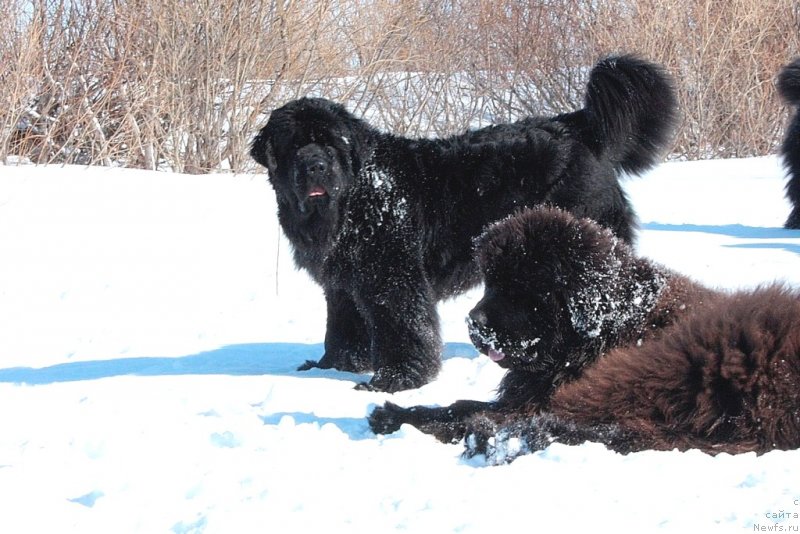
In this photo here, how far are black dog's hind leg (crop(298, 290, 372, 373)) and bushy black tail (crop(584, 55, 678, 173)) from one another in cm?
172

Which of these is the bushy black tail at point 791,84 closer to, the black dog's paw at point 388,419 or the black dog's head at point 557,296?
the black dog's head at point 557,296

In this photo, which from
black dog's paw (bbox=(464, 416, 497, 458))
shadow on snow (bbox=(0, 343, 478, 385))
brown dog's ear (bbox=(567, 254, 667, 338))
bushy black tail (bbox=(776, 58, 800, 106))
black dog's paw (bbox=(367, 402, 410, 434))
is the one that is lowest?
shadow on snow (bbox=(0, 343, 478, 385))

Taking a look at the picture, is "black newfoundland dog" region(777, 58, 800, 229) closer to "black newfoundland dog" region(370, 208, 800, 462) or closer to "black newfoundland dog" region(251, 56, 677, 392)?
"black newfoundland dog" region(251, 56, 677, 392)

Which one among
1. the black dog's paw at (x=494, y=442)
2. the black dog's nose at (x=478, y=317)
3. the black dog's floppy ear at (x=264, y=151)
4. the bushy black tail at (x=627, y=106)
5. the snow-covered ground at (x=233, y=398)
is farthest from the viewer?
the bushy black tail at (x=627, y=106)

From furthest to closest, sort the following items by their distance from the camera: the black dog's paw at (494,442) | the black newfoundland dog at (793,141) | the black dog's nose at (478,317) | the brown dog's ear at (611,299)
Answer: the black newfoundland dog at (793,141), the black dog's nose at (478,317), the brown dog's ear at (611,299), the black dog's paw at (494,442)

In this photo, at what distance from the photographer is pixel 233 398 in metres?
4.65

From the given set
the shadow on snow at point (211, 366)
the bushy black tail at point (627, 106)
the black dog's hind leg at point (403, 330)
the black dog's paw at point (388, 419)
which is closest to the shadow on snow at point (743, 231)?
the bushy black tail at point (627, 106)

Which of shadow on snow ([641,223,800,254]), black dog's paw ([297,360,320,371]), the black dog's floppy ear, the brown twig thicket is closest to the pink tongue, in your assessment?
black dog's paw ([297,360,320,371])

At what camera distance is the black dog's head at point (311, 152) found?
523 cm

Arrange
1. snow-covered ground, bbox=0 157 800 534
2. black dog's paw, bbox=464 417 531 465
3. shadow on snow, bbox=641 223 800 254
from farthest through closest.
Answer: shadow on snow, bbox=641 223 800 254
black dog's paw, bbox=464 417 531 465
snow-covered ground, bbox=0 157 800 534

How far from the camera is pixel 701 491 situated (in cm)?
248

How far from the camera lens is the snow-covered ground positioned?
8.27ft

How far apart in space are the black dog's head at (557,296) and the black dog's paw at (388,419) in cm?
43

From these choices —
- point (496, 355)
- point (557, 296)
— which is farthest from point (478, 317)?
point (557, 296)
